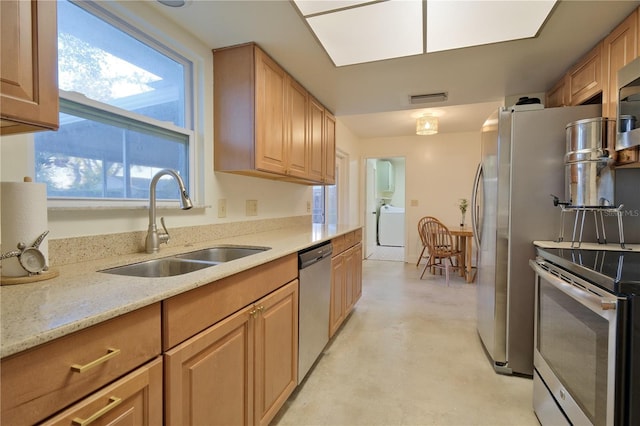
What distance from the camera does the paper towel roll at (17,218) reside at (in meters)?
0.92

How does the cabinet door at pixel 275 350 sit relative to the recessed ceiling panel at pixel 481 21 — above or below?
below

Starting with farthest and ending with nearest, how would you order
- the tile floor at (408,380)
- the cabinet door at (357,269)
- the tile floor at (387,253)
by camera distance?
the tile floor at (387,253), the cabinet door at (357,269), the tile floor at (408,380)

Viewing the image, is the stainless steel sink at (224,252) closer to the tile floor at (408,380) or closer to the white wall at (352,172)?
the tile floor at (408,380)

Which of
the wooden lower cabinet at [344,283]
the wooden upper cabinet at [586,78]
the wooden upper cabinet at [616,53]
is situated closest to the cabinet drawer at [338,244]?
the wooden lower cabinet at [344,283]

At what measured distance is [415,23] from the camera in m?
1.67

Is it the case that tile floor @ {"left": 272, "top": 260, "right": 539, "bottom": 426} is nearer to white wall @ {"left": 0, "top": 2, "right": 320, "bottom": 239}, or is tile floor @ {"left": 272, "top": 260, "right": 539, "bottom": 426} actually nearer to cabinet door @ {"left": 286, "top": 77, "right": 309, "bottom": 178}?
white wall @ {"left": 0, "top": 2, "right": 320, "bottom": 239}

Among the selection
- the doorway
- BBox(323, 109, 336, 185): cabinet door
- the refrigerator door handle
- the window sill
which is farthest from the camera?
the doorway

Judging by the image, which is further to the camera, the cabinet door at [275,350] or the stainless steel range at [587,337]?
the cabinet door at [275,350]

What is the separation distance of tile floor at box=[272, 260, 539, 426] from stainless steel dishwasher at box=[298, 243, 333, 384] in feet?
0.59

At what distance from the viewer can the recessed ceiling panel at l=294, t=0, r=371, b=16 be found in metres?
1.50

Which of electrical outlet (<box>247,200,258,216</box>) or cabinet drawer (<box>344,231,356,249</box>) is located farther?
cabinet drawer (<box>344,231,356,249</box>)

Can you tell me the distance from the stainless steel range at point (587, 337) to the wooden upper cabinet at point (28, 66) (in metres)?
1.84

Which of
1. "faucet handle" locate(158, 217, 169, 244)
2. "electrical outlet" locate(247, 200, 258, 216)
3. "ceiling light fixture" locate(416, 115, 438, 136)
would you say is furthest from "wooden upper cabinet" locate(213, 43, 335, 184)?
"ceiling light fixture" locate(416, 115, 438, 136)

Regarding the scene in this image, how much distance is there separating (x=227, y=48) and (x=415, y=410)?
96.6 inches
